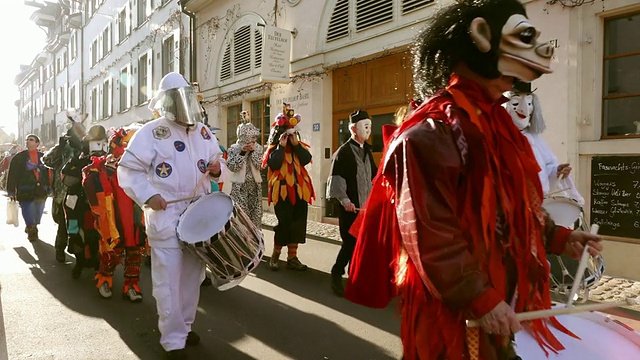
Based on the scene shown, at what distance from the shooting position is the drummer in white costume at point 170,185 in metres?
3.27

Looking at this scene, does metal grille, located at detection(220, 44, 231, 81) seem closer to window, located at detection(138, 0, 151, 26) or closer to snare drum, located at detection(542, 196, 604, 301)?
window, located at detection(138, 0, 151, 26)

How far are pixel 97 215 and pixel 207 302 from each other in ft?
5.17

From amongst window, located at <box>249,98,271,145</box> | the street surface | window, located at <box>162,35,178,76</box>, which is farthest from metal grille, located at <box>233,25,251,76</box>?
the street surface

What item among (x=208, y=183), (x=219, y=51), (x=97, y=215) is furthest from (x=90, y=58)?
(x=208, y=183)

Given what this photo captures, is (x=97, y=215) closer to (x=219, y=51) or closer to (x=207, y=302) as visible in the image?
(x=207, y=302)

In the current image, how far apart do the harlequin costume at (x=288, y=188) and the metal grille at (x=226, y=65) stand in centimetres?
923

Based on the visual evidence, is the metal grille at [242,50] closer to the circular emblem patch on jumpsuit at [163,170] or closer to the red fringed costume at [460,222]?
the circular emblem patch on jumpsuit at [163,170]

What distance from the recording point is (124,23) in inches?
963

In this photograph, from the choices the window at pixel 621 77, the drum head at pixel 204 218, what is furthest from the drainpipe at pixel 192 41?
the drum head at pixel 204 218

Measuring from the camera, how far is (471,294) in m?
1.27

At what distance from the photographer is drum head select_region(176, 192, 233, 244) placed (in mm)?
3186

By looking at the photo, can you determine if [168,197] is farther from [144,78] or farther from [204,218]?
[144,78]

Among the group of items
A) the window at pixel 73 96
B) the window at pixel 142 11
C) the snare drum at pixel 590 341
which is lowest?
the snare drum at pixel 590 341

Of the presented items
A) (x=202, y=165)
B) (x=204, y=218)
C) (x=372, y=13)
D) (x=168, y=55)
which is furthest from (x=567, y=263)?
(x=168, y=55)
